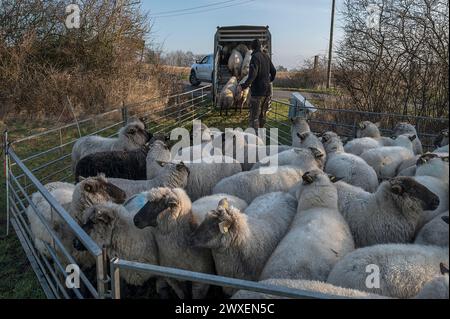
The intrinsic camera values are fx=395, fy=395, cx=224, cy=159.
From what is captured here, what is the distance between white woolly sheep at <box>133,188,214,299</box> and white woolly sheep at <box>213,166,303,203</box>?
1.33 meters

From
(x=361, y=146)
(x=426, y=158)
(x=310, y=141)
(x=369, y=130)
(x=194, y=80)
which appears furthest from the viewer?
(x=194, y=80)

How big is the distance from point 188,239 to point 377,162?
355 cm

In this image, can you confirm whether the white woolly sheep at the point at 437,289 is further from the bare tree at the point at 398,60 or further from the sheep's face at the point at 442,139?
the bare tree at the point at 398,60

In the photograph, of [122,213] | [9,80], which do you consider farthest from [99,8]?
[122,213]

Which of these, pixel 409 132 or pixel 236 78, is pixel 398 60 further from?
pixel 236 78

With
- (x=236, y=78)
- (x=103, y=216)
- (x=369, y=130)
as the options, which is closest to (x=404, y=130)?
(x=369, y=130)

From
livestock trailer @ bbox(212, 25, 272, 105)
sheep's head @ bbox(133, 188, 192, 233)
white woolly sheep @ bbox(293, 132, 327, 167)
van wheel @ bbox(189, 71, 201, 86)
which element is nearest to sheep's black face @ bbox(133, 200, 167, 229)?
sheep's head @ bbox(133, 188, 192, 233)

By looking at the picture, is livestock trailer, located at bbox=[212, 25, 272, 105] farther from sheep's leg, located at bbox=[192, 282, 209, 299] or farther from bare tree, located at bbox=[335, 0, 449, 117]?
sheep's leg, located at bbox=[192, 282, 209, 299]

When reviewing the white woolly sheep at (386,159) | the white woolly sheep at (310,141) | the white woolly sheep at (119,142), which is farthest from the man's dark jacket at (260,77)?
the white woolly sheep at (386,159)

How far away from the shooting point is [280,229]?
412cm

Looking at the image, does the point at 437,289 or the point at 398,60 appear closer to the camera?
the point at 437,289

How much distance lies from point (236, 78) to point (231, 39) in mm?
1390
